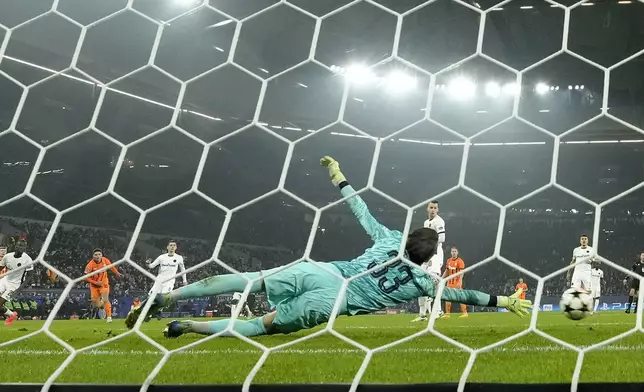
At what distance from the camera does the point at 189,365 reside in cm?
117

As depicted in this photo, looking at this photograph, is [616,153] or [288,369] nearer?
[288,369]

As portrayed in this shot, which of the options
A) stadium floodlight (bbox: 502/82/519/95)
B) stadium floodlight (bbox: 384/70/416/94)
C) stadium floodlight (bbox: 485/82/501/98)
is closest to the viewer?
stadium floodlight (bbox: 384/70/416/94)

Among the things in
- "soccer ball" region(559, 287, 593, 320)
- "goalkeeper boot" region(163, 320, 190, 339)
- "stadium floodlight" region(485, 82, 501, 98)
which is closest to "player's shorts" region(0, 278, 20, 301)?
"goalkeeper boot" region(163, 320, 190, 339)

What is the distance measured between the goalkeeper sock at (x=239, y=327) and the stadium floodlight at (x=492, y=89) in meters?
8.26

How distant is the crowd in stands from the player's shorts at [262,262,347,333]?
11.1 ft

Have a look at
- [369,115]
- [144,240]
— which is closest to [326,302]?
[144,240]

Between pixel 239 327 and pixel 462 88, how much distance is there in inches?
341

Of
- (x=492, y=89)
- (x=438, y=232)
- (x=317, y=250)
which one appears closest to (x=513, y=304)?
(x=438, y=232)

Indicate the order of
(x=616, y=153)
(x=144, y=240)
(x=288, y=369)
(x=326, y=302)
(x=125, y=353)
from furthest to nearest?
(x=616, y=153) → (x=144, y=240) → (x=326, y=302) → (x=125, y=353) → (x=288, y=369)

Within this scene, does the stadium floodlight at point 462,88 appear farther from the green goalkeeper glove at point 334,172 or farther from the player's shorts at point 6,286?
the green goalkeeper glove at point 334,172

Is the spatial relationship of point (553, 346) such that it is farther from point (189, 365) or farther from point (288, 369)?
point (189, 365)

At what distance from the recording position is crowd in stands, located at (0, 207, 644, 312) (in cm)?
635

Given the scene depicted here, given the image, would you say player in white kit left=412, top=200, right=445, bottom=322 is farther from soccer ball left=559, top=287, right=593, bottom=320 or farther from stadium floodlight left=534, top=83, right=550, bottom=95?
stadium floodlight left=534, top=83, right=550, bottom=95

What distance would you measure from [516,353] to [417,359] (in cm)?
23
